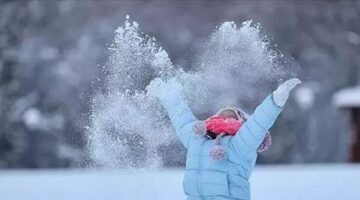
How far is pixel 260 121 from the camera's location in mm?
1508

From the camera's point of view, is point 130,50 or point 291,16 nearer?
point 130,50

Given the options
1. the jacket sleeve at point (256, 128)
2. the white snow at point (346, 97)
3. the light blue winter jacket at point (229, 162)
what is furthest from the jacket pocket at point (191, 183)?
the white snow at point (346, 97)

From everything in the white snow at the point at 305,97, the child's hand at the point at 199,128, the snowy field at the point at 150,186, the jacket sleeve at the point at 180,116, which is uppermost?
the white snow at the point at 305,97

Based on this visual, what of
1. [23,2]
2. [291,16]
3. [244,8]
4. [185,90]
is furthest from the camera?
[23,2]

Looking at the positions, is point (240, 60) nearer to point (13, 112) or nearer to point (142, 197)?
point (142, 197)

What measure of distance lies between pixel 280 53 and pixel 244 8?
0.85m

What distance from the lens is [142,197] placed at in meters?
1.81

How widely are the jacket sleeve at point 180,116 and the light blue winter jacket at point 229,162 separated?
0.10 feet

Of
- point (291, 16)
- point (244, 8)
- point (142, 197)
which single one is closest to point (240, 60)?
point (142, 197)

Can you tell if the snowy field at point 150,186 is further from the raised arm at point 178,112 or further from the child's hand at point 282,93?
the child's hand at point 282,93

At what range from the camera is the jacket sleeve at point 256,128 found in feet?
4.91

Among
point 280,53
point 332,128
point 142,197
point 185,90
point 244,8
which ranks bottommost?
point 142,197

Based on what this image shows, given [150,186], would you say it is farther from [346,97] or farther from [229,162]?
[346,97]

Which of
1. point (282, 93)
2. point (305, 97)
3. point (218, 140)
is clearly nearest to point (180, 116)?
point (218, 140)
